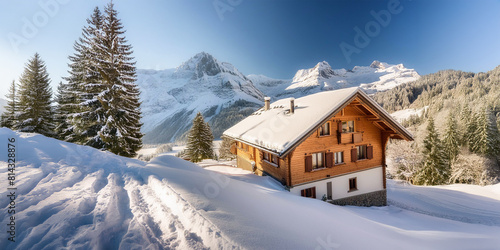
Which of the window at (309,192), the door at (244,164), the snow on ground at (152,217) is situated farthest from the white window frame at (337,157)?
the snow on ground at (152,217)

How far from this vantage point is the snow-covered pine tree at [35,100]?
18859 mm

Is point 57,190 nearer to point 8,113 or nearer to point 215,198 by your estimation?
point 215,198

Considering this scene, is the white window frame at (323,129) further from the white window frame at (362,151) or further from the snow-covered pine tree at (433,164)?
the snow-covered pine tree at (433,164)

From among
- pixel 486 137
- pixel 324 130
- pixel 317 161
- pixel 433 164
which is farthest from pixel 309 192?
pixel 486 137

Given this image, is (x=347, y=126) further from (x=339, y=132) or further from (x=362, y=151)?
(x=362, y=151)

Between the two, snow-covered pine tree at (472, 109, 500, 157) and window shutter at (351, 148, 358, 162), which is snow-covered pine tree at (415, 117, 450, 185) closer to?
snow-covered pine tree at (472, 109, 500, 157)

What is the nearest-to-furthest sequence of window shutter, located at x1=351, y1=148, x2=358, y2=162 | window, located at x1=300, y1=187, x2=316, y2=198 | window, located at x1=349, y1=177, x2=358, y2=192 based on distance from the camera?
window, located at x1=300, y1=187, x2=316, y2=198, window shutter, located at x1=351, y1=148, x2=358, y2=162, window, located at x1=349, y1=177, x2=358, y2=192

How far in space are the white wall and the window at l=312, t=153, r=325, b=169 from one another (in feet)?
3.33

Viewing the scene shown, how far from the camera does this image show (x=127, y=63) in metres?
17.3

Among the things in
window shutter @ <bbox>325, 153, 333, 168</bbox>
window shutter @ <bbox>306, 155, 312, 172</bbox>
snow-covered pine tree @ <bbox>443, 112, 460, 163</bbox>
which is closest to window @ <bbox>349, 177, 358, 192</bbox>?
window shutter @ <bbox>325, 153, 333, 168</bbox>

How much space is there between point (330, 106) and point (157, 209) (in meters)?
10.7

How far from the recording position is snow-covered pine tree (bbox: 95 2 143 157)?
50.7 feet

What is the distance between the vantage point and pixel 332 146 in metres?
12.7

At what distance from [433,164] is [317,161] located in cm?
2755
